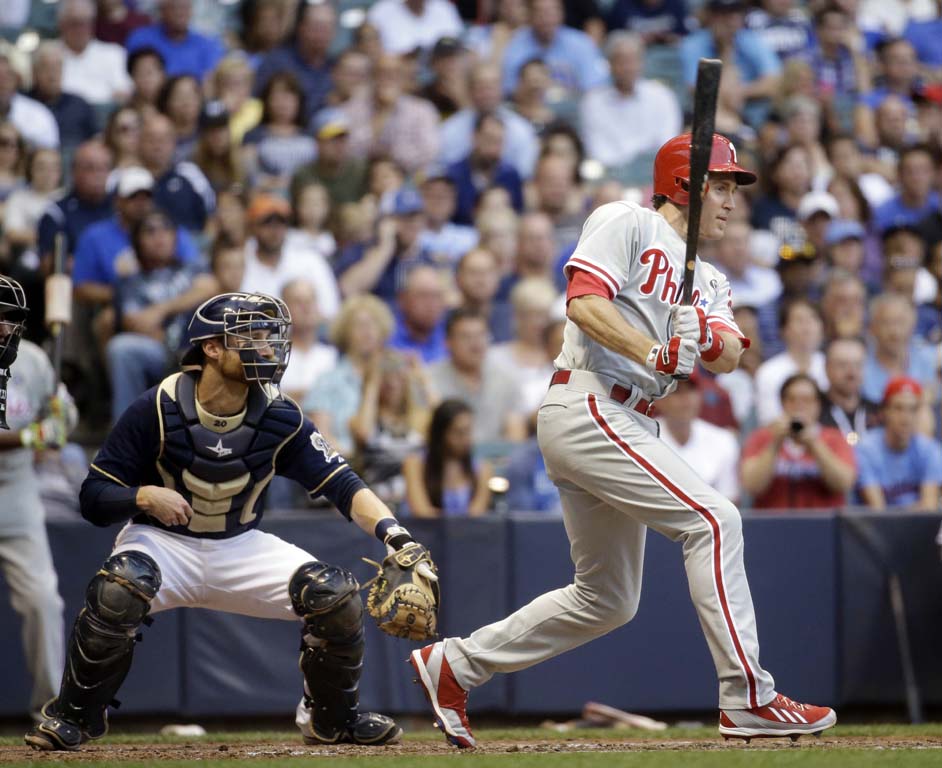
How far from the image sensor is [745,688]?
4.63 metres

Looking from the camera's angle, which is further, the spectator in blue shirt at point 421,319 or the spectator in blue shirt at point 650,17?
the spectator in blue shirt at point 650,17

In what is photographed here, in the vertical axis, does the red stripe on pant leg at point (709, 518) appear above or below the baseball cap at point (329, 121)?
below

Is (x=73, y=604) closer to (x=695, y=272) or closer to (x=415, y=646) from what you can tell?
(x=415, y=646)

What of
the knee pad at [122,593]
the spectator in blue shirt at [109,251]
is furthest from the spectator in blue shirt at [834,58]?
the knee pad at [122,593]

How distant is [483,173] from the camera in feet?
34.5

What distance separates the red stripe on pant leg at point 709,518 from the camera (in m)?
4.60

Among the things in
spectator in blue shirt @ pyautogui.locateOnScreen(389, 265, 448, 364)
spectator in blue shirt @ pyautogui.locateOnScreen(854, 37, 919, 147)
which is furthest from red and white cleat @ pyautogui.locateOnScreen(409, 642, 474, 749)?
spectator in blue shirt @ pyautogui.locateOnScreen(854, 37, 919, 147)

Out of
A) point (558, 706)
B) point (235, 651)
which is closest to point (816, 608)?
point (558, 706)

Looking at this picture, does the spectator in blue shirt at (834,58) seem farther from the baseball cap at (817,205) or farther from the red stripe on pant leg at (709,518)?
the red stripe on pant leg at (709,518)

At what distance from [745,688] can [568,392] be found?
1.10 metres

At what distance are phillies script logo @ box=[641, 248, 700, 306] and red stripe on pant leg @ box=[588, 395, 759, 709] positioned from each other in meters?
Answer: 0.43

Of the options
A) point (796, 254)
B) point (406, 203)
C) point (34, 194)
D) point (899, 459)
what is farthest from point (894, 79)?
point (34, 194)

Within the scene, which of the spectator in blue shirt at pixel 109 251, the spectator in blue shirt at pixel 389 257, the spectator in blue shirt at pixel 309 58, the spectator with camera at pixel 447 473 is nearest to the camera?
the spectator with camera at pixel 447 473

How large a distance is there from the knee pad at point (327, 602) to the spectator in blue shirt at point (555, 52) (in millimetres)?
7135
